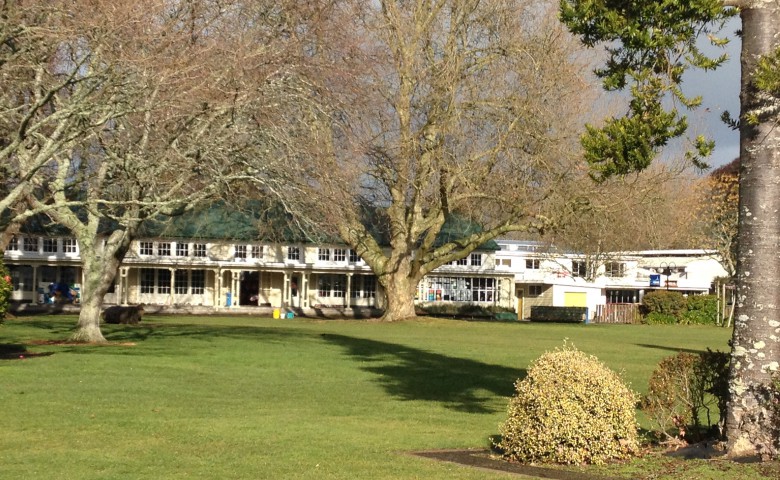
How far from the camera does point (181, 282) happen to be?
69750 millimetres

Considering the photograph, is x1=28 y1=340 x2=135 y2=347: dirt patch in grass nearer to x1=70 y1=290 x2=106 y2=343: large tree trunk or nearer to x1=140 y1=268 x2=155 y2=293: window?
x1=70 y1=290 x2=106 y2=343: large tree trunk

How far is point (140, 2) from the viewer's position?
998 inches

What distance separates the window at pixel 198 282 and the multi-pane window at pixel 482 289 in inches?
750

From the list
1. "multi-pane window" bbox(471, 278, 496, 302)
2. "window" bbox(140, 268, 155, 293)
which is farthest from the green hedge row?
"window" bbox(140, 268, 155, 293)

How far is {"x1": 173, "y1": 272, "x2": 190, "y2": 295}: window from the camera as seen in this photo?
6962cm

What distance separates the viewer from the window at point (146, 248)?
67.7 m

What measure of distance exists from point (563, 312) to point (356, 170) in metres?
35.2

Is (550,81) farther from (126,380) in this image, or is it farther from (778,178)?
(778,178)

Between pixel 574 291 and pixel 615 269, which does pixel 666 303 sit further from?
pixel 615 269

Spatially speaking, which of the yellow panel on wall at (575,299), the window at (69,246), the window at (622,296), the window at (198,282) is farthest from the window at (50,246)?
the window at (622,296)

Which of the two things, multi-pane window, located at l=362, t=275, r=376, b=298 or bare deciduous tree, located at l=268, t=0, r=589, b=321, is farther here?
multi-pane window, located at l=362, t=275, r=376, b=298

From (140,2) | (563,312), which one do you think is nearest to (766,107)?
(140,2)

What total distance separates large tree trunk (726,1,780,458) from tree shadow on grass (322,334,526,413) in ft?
24.0

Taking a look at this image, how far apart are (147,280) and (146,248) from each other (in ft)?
7.66
